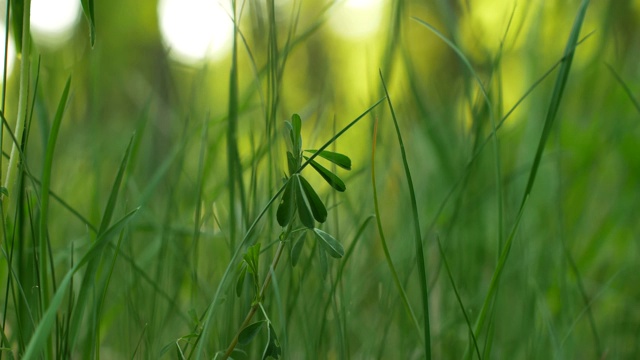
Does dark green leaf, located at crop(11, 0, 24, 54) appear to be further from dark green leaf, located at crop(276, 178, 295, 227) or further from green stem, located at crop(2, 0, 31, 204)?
dark green leaf, located at crop(276, 178, 295, 227)

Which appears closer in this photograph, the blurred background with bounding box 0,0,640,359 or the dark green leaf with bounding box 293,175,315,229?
the dark green leaf with bounding box 293,175,315,229

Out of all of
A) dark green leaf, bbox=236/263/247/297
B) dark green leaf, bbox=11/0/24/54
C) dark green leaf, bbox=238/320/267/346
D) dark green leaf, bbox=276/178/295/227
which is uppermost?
dark green leaf, bbox=11/0/24/54

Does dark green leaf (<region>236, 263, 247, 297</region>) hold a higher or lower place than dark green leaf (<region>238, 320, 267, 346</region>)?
higher

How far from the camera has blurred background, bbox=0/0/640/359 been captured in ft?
2.53

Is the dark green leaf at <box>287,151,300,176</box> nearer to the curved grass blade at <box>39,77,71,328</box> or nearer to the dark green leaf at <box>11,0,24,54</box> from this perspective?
the curved grass blade at <box>39,77,71,328</box>

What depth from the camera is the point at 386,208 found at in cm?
213

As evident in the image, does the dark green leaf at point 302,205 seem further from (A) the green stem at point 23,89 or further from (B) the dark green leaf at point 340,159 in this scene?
(A) the green stem at point 23,89

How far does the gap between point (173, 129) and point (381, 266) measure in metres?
0.80

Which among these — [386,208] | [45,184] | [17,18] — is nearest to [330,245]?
[45,184]

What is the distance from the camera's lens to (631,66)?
2.14 metres

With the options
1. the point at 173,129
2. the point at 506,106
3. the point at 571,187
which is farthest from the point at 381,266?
the point at 506,106

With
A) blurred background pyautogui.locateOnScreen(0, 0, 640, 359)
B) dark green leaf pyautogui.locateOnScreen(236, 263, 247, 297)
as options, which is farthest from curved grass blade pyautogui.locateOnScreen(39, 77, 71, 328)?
dark green leaf pyautogui.locateOnScreen(236, 263, 247, 297)

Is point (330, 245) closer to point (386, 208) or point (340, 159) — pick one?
point (340, 159)

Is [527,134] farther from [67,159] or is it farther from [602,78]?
[67,159]
